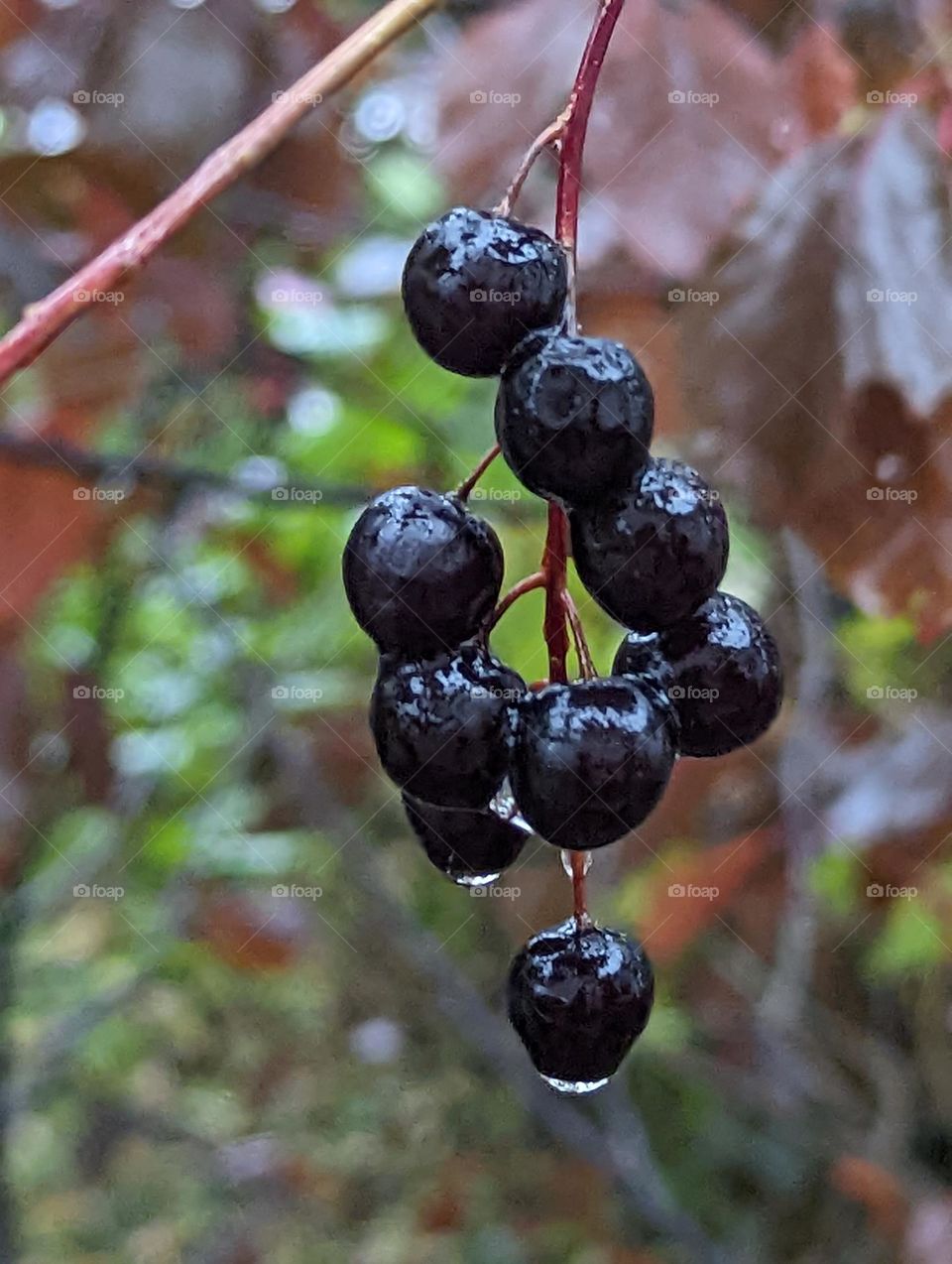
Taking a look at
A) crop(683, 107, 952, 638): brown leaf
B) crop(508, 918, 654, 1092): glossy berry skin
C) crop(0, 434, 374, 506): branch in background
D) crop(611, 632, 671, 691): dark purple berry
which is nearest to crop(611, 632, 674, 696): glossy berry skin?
crop(611, 632, 671, 691): dark purple berry

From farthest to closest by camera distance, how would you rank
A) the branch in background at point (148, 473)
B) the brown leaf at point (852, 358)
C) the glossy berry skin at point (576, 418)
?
the branch in background at point (148, 473) → the brown leaf at point (852, 358) → the glossy berry skin at point (576, 418)

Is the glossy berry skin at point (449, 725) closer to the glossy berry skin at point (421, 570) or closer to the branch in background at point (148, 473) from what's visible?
the glossy berry skin at point (421, 570)

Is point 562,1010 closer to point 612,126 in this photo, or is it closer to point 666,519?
point 666,519

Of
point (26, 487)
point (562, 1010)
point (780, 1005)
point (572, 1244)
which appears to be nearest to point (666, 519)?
point (562, 1010)

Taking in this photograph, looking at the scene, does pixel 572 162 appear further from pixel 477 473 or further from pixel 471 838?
pixel 471 838

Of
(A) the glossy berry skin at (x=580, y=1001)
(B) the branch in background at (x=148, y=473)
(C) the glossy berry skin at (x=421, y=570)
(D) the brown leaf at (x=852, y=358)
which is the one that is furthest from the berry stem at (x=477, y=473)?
Result: (B) the branch in background at (x=148, y=473)

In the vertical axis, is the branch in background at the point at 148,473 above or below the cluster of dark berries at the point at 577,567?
below

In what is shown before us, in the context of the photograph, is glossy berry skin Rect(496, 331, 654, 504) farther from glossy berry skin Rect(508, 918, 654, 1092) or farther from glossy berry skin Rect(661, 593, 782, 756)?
glossy berry skin Rect(508, 918, 654, 1092)
